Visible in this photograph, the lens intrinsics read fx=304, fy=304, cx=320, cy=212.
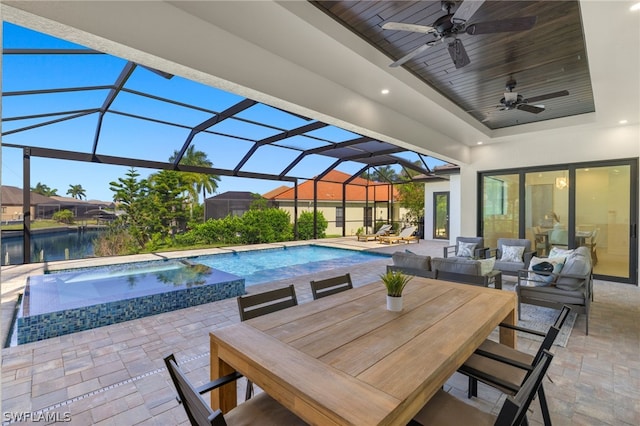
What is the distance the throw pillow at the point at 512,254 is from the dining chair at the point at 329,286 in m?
4.64

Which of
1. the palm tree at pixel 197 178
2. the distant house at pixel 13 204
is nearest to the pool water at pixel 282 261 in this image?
the palm tree at pixel 197 178

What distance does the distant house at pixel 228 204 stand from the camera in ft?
37.5

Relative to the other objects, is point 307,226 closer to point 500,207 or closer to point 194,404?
point 500,207

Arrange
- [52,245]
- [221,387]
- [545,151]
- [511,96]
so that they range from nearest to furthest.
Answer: [221,387] → [511,96] → [545,151] → [52,245]

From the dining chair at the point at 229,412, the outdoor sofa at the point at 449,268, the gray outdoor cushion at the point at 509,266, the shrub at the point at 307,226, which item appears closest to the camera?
the dining chair at the point at 229,412

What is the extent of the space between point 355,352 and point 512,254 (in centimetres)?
573

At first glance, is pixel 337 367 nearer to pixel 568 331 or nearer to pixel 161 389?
pixel 161 389

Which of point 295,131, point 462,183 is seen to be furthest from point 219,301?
point 462,183

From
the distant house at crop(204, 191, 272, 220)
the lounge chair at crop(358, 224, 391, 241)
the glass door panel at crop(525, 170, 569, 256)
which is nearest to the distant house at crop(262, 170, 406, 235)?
the lounge chair at crop(358, 224, 391, 241)

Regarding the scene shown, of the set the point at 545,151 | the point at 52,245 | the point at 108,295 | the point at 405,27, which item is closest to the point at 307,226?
the point at 52,245

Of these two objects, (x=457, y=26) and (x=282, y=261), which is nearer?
(x=457, y=26)

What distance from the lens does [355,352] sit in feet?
4.90

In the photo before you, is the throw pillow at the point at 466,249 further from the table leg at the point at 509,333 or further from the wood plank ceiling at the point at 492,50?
the table leg at the point at 509,333

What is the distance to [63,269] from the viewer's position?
6777 mm
